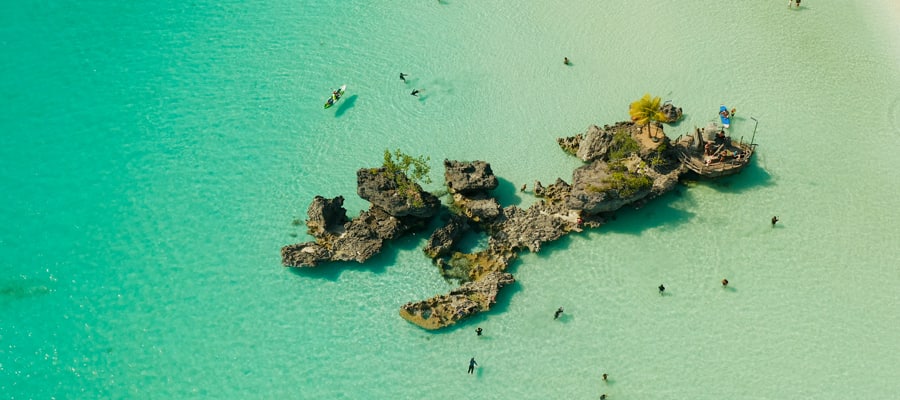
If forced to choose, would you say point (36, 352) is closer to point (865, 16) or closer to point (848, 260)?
point (848, 260)

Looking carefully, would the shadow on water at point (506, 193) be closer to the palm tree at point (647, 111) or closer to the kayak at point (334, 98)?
the palm tree at point (647, 111)

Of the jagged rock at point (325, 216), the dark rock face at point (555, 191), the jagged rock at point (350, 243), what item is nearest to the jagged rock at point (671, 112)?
the dark rock face at point (555, 191)

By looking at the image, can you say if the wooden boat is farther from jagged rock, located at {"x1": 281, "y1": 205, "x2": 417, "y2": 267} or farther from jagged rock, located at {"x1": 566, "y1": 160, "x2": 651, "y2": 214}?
jagged rock, located at {"x1": 281, "y1": 205, "x2": 417, "y2": 267}

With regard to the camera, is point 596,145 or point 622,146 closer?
point 622,146

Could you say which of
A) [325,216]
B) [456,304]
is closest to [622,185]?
[456,304]

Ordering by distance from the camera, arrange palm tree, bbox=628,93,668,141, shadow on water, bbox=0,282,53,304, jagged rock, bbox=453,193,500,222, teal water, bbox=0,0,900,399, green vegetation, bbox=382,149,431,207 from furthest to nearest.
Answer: shadow on water, bbox=0,282,53,304 < palm tree, bbox=628,93,668,141 < jagged rock, bbox=453,193,500,222 < green vegetation, bbox=382,149,431,207 < teal water, bbox=0,0,900,399

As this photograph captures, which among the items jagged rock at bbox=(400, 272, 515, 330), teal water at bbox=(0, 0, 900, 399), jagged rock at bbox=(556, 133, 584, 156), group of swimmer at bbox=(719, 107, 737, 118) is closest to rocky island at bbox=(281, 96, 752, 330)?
jagged rock at bbox=(400, 272, 515, 330)

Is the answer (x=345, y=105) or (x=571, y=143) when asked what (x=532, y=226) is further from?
(x=345, y=105)
